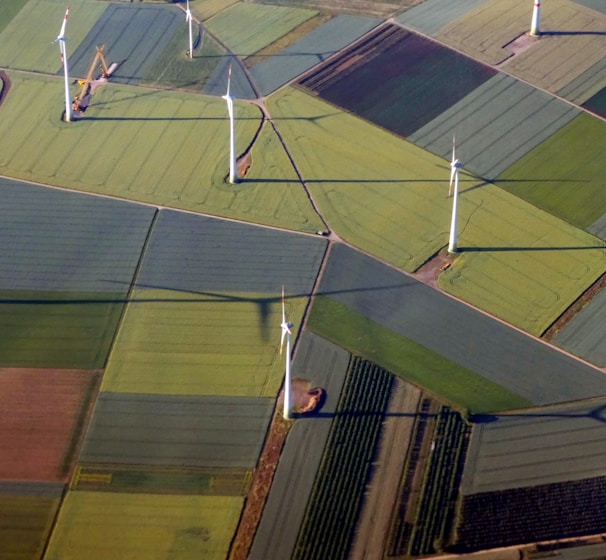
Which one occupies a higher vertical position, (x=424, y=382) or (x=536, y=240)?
(x=536, y=240)

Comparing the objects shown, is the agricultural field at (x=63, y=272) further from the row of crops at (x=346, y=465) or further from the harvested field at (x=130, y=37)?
the harvested field at (x=130, y=37)

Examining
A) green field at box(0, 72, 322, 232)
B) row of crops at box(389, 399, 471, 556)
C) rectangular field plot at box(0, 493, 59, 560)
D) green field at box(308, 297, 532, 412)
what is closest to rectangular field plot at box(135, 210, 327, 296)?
green field at box(0, 72, 322, 232)

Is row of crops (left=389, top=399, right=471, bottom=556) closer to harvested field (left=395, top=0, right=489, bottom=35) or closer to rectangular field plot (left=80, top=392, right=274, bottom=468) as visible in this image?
rectangular field plot (left=80, top=392, right=274, bottom=468)

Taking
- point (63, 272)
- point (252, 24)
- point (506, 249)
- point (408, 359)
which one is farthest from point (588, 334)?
point (252, 24)

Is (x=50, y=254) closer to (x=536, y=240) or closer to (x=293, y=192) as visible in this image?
(x=293, y=192)

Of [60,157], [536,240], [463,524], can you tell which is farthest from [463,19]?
[463,524]

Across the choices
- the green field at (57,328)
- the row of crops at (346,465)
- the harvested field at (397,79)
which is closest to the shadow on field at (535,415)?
the row of crops at (346,465)
